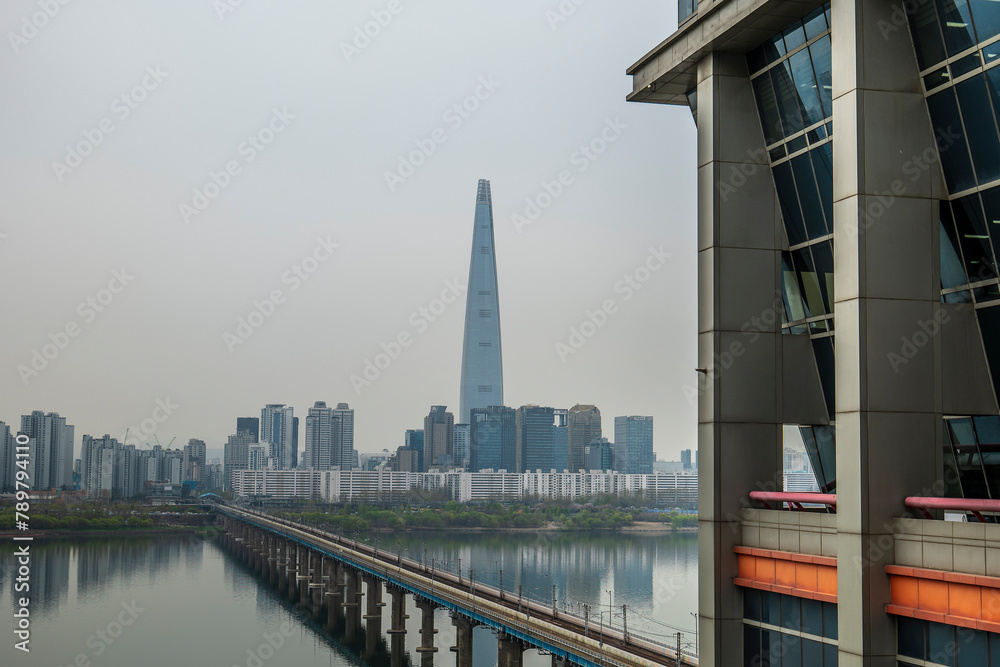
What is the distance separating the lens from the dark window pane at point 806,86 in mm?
21047

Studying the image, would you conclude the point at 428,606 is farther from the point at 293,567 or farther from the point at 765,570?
the point at 293,567

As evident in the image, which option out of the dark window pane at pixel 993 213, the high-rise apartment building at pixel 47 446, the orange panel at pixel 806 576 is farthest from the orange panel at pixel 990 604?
the high-rise apartment building at pixel 47 446

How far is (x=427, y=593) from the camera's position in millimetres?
73500

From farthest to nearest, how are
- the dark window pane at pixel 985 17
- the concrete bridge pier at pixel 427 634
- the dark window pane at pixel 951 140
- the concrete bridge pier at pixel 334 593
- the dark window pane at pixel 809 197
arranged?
the concrete bridge pier at pixel 334 593 → the concrete bridge pier at pixel 427 634 → the dark window pane at pixel 809 197 → the dark window pane at pixel 951 140 → the dark window pane at pixel 985 17

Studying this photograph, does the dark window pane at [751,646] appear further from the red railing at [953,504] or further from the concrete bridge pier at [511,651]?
the concrete bridge pier at [511,651]

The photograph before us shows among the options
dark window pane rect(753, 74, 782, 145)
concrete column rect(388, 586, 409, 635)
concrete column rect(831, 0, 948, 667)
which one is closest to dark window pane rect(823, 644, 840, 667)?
concrete column rect(831, 0, 948, 667)

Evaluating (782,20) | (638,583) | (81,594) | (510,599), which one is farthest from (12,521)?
(782,20)

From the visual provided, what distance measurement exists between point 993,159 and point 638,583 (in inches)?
3767

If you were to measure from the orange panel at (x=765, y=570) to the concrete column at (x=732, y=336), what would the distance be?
95 centimetres

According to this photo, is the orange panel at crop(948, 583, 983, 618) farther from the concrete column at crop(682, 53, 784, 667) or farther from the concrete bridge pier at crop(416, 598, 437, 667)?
the concrete bridge pier at crop(416, 598, 437, 667)

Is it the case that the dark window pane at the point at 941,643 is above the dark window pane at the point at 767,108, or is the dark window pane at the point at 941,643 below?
below

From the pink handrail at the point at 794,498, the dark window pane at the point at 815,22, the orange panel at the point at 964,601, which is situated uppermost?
the dark window pane at the point at 815,22

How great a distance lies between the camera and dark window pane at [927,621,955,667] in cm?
1628

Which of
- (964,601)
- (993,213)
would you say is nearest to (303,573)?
(964,601)
